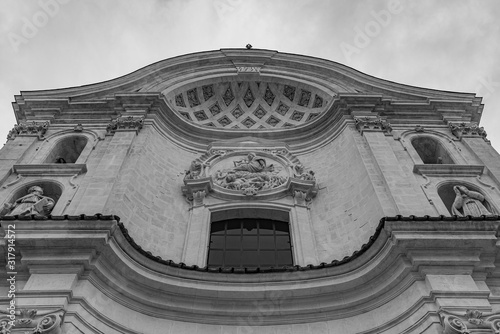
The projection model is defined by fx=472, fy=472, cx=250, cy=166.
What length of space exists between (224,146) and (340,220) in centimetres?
642

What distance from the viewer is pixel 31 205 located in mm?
13352

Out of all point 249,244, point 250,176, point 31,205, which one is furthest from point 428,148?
point 31,205

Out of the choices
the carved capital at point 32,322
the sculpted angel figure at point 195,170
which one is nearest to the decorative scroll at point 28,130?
the sculpted angel figure at point 195,170

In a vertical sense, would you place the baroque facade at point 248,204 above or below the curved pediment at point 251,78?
below

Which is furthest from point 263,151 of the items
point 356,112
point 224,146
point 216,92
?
point 216,92

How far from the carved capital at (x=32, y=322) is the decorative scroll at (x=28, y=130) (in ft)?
33.4

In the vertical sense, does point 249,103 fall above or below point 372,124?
above

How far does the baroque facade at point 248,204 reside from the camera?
1055cm

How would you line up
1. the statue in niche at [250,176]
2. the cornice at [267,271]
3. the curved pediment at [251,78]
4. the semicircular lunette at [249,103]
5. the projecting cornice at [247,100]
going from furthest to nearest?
the semicircular lunette at [249,103] < the curved pediment at [251,78] < the projecting cornice at [247,100] < the statue in niche at [250,176] < the cornice at [267,271]

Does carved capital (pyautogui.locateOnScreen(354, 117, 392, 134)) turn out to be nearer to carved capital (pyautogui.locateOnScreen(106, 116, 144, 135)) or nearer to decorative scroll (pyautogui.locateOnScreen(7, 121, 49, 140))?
carved capital (pyautogui.locateOnScreen(106, 116, 144, 135))

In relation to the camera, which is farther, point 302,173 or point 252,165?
point 252,165

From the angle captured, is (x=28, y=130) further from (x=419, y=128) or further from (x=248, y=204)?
(x=419, y=128)

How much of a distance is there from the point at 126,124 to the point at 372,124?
946 cm

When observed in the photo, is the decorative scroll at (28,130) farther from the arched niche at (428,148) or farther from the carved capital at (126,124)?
the arched niche at (428,148)
